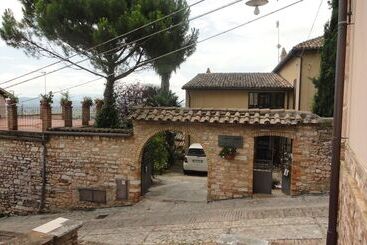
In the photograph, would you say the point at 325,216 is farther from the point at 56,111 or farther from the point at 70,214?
the point at 56,111

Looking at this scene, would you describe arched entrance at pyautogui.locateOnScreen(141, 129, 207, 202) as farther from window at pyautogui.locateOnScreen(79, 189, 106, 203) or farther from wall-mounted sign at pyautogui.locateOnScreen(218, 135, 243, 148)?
wall-mounted sign at pyautogui.locateOnScreen(218, 135, 243, 148)

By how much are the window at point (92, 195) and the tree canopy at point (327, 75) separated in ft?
Answer: 30.4

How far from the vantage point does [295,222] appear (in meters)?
8.74

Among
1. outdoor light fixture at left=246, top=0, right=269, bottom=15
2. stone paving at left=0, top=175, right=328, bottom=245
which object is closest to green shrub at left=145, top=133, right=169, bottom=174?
stone paving at left=0, top=175, right=328, bottom=245

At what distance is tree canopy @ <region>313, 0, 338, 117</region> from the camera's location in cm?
1376

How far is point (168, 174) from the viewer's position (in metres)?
18.1

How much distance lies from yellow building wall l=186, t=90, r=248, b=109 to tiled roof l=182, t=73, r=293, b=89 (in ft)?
1.60

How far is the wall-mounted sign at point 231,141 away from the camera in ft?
39.9

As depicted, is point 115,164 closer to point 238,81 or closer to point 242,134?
point 242,134

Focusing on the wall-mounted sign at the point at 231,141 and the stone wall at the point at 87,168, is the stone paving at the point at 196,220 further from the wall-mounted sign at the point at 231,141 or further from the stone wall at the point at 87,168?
the wall-mounted sign at the point at 231,141

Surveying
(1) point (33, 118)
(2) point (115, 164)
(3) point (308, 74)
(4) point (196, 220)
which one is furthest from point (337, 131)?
(1) point (33, 118)

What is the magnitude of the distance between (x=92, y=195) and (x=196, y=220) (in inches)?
190

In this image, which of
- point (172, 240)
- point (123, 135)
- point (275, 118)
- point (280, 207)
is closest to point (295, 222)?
point (280, 207)

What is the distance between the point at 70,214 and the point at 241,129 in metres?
6.89
